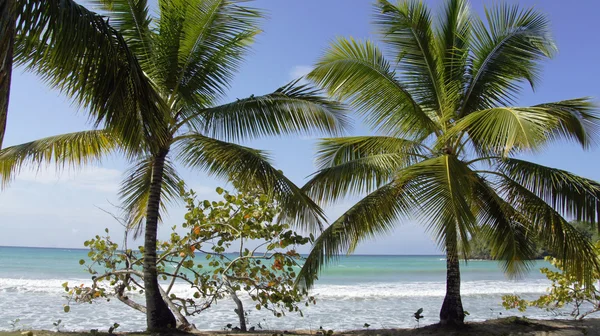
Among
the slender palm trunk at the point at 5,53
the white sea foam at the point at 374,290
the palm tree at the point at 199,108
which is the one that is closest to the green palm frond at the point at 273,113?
the palm tree at the point at 199,108

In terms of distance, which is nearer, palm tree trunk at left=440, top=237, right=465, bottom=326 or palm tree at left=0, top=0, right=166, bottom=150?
palm tree at left=0, top=0, right=166, bottom=150

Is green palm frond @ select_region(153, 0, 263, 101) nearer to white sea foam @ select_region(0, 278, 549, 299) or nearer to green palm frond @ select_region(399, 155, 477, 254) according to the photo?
green palm frond @ select_region(399, 155, 477, 254)

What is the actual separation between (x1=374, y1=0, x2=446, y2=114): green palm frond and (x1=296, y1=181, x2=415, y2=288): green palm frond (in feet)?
6.20

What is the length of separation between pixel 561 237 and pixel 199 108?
18.9 feet

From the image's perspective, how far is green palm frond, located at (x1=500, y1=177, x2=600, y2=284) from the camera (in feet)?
24.2

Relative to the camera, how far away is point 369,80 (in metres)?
8.35

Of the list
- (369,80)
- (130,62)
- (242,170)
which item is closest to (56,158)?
(242,170)

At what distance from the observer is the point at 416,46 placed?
8.60 metres

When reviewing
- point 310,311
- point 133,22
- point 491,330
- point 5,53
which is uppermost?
point 133,22

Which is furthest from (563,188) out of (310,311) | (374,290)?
(374,290)

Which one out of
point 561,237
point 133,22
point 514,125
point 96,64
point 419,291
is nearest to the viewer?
point 96,64

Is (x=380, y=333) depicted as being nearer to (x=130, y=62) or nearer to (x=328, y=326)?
(x=328, y=326)

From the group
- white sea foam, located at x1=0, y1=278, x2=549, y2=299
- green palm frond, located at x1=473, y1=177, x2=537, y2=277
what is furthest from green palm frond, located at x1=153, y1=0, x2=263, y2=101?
white sea foam, located at x1=0, y1=278, x2=549, y2=299

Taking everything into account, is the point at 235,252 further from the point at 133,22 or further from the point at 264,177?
the point at 133,22
